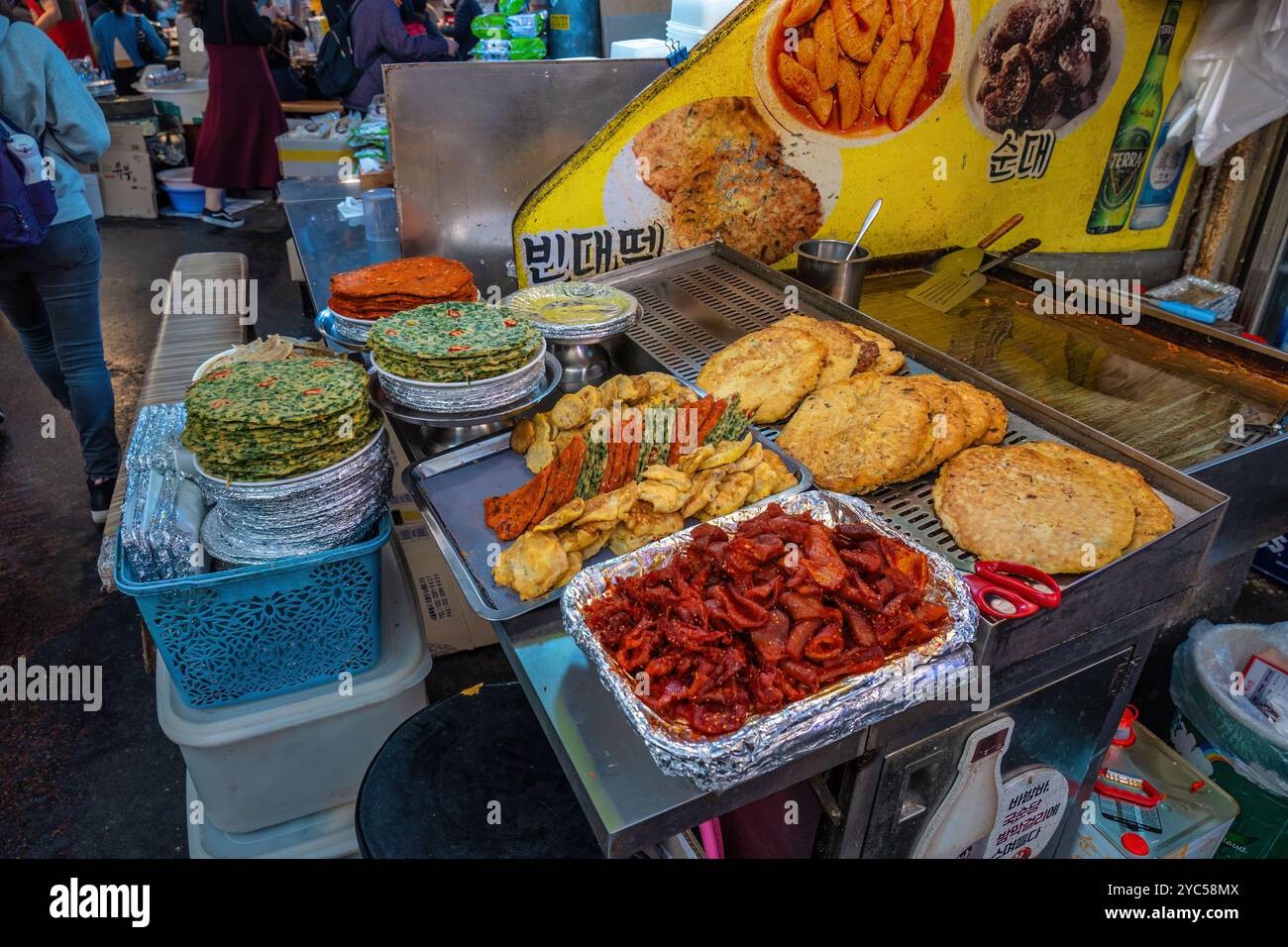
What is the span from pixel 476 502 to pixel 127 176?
9253mm

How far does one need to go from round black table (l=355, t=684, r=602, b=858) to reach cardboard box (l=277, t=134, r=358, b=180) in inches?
196

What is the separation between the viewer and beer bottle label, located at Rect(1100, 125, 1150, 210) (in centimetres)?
423

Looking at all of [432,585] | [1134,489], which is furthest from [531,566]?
[432,585]

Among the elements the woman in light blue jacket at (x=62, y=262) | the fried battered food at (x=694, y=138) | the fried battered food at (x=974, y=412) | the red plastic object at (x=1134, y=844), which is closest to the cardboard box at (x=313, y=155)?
the woman in light blue jacket at (x=62, y=262)

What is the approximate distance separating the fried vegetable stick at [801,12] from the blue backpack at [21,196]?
3.11 meters

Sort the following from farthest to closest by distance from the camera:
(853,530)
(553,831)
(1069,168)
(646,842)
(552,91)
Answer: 1. (1069,168)
2. (552,91)
3. (553,831)
4. (853,530)
5. (646,842)

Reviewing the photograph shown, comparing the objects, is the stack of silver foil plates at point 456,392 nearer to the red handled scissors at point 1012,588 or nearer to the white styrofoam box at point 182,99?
the red handled scissors at point 1012,588

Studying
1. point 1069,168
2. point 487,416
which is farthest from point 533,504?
point 1069,168

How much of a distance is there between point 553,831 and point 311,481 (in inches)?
40.6

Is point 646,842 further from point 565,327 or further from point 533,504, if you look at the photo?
point 565,327

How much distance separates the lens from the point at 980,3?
11.1 feet

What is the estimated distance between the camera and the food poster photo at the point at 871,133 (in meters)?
3.12

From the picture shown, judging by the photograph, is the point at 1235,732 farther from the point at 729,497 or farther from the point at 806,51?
the point at 806,51

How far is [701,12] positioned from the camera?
3.80 meters
